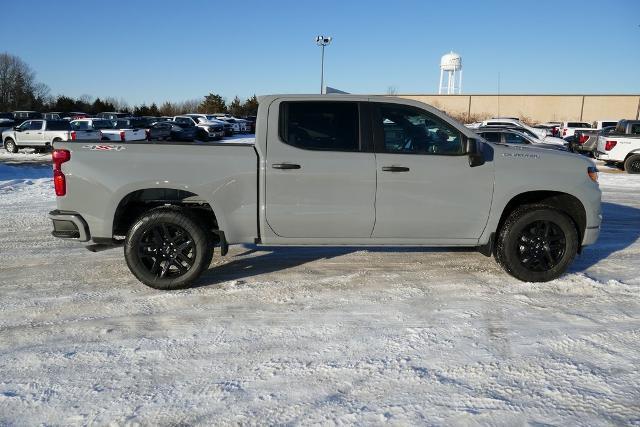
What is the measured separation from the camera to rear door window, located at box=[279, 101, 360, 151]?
4.79 m

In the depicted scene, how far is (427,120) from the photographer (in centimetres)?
493

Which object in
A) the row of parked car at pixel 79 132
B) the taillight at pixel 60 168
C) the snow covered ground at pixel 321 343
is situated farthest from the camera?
the row of parked car at pixel 79 132

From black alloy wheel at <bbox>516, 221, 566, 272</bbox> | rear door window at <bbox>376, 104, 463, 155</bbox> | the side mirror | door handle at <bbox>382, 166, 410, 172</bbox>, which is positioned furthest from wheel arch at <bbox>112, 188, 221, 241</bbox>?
black alloy wheel at <bbox>516, 221, 566, 272</bbox>

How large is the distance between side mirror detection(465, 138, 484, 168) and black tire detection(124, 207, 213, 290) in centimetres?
269

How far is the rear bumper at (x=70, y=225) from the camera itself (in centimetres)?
467

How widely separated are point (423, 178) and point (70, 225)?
3.47m

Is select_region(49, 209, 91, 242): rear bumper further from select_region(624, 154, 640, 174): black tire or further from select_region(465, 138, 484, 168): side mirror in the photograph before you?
select_region(624, 154, 640, 174): black tire

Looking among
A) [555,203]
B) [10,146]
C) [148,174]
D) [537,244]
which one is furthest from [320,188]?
[10,146]

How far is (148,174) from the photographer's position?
4.60 meters

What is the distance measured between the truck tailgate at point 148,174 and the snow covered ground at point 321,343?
869 millimetres

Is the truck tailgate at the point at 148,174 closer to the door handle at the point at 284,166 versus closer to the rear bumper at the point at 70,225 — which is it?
the rear bumper at the point at 70,225

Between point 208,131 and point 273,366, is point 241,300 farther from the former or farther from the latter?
point 208,131

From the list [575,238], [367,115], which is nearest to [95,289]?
[367,115]

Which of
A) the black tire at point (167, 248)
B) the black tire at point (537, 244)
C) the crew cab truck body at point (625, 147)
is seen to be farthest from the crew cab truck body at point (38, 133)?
the black tire at point (537, 244)
